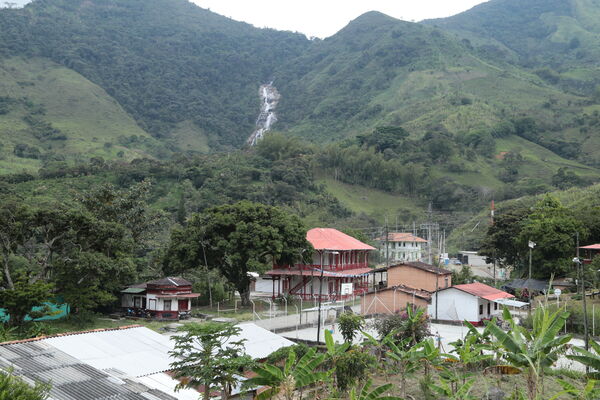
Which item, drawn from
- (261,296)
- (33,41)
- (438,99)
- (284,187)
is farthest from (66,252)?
(33,41)

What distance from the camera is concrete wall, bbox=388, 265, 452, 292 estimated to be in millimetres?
Result: 39688

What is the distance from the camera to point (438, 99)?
13038cm

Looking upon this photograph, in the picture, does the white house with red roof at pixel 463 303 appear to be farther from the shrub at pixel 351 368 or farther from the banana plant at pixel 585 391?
the banana plant at pixel 585 391

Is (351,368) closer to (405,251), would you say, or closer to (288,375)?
(288,375)

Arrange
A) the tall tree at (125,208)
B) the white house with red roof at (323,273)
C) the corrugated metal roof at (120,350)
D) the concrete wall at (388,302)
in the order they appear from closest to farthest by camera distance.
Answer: the corrugated metal roof at (120,350)
the concrete wall at (388,302)
the tall tree at (125,208)
the white house with red roof at (323,273)

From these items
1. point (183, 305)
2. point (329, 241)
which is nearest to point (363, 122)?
point (329, 241)

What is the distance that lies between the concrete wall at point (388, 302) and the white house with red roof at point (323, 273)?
624 cm

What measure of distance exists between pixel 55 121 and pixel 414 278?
3648 inches

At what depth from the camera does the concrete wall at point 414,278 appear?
130 ft

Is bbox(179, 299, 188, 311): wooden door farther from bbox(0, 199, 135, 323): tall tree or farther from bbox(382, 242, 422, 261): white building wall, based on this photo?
bbox(382, 242, 422, 261): white building wall

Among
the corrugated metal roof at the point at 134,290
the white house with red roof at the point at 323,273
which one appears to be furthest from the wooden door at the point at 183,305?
the white house with red roof at the point at 323,273

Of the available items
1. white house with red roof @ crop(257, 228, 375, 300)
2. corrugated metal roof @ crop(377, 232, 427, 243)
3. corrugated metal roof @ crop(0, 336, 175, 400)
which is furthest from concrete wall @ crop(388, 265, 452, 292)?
corrugated metal roof @ crop(0, 336, 175, 400)

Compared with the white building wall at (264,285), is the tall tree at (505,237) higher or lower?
higher

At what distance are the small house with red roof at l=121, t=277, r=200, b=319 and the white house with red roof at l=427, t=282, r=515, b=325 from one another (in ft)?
43.8
